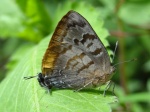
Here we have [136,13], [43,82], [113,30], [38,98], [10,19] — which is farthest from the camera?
[136,13]

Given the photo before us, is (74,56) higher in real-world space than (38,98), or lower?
higher

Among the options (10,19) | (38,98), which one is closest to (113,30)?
(10,19)

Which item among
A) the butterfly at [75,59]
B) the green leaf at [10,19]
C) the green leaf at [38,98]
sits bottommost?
the green leaf at [38,98]

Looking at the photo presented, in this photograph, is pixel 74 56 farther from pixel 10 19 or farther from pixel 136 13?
pixel 136 13

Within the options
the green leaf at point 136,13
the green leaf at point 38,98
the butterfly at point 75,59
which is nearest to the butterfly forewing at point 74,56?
the butterfly at point 75,59

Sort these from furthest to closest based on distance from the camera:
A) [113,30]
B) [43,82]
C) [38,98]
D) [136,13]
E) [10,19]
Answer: [136,13] < [113,30] < [10,19] < [43,82] < [38,98]

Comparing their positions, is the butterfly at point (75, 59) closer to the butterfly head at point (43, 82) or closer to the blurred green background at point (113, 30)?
the butterfly head at point (43, 82)

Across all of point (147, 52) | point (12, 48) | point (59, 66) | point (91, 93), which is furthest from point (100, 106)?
point (12, 48)

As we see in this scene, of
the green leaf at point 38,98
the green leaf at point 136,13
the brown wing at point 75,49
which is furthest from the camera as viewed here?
the green leaf at point 136,13

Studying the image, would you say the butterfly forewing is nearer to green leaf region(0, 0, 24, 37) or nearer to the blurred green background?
the blurred green background
